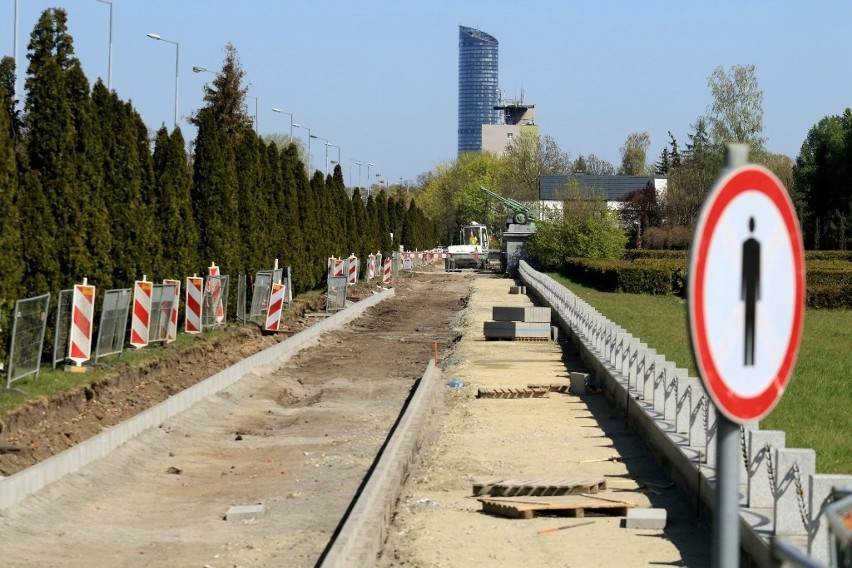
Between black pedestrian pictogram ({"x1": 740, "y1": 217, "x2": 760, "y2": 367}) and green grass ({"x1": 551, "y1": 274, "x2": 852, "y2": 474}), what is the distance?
0.26 meters

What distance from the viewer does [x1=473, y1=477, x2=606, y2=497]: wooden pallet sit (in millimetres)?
13336

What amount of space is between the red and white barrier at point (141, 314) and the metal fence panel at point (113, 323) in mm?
688

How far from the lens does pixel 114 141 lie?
2906cm

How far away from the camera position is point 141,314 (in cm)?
2522

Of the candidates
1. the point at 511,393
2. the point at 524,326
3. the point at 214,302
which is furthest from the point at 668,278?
the point at 511,393

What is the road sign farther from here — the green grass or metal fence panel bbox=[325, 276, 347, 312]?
metal fence panel bbox=[325, 276, 347, 312]

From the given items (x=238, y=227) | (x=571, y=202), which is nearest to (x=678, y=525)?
(x=238, y=227)

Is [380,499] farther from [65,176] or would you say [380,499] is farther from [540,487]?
[65,176]

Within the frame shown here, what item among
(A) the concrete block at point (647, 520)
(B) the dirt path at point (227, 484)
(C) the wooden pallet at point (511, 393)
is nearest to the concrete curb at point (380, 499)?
(B) the dirt path at point (227, 484)

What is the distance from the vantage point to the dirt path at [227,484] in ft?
37.3

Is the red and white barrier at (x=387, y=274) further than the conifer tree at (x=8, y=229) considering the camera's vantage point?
Yes

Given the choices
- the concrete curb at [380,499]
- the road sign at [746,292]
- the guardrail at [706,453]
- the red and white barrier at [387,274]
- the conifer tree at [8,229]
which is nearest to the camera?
the road sign at [746,292]

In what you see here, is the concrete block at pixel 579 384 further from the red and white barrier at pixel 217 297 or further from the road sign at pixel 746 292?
the road sign at pixel 746 292

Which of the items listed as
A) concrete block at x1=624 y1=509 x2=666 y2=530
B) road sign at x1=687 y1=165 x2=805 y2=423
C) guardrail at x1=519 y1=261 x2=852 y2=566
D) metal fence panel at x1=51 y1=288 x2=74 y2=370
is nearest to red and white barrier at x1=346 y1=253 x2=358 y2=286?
guardrail at x1=519 y1=261 x2=852 y2=566
